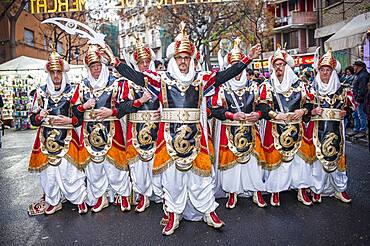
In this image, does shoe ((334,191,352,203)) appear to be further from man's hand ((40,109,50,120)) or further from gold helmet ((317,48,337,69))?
man's hand ((40,109,50,120))

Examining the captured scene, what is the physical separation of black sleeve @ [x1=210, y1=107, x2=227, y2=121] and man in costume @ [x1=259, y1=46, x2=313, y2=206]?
52 centimetres

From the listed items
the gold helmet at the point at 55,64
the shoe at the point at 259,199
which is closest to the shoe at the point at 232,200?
the shoe at the point at 259,199

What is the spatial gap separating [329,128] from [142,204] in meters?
2.64

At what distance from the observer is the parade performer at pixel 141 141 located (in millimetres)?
5953

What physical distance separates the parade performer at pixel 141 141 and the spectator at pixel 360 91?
6973 mm

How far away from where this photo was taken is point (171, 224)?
5.11 metres

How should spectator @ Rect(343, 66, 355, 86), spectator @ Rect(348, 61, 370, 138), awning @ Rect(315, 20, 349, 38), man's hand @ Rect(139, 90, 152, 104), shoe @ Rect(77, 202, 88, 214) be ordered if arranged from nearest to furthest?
man's hand @ Rect(139, 90, 152, 104)
shoe @ Rect(77, 202, 88, 214)
spectator @ Rect(348, 61, 370, 138)
spectator @ Rect(343, 66, 355, 86)
awning @ Rect(315, 20, 349, 38)

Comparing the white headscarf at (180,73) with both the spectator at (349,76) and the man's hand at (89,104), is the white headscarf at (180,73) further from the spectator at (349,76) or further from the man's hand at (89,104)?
the spectator at (349,76)

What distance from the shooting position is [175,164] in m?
5.08

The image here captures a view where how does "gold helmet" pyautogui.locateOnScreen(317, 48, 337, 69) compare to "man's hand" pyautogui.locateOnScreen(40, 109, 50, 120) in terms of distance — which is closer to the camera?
"man's hand" pyautogui.locateOnScreen(40, 109, 50, 120)

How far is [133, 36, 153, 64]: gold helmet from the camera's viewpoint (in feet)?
20.2

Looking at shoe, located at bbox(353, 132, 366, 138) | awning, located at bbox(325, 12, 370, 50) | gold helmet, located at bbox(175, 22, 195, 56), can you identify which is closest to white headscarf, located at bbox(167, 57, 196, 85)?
gold helmet, located at bbox(175, 22, 195, 56)

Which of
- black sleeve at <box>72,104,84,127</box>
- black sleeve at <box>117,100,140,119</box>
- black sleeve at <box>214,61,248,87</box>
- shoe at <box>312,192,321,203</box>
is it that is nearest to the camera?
black sleeve at <box>214,61,248,87</box>

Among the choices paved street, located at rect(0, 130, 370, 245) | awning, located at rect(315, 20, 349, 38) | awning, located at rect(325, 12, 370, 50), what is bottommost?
paved street, located at rect(0, 130, 370, 245)
